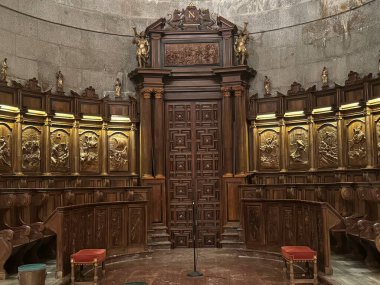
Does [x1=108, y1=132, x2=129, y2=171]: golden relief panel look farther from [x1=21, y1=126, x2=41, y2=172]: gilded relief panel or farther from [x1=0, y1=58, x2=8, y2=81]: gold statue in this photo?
[x1=0, y1=58, x2=8, y2=81]: gold statue

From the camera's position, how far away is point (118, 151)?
1280 cm

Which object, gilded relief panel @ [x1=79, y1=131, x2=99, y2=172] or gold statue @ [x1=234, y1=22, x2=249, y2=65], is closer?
gilded relief panel @ [x1=79, y1=131, x2=99, y2=172]

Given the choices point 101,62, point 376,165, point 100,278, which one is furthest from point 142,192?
point 376,165

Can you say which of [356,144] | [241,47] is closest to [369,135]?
[356,144]

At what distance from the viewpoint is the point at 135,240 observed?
10.7 m

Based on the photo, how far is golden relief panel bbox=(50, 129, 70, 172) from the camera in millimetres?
11784

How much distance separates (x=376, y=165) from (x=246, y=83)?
4.11m

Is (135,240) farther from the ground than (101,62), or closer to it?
closer to it

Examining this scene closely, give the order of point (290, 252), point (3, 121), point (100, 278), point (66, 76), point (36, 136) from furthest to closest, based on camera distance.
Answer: point (66, 76), point (36, 136), point (3, 121), point (100, 278), point (290, 252)

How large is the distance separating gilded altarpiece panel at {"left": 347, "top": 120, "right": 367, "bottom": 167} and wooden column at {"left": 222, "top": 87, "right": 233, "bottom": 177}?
2.98 meters

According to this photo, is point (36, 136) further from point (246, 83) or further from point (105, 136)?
point (246, 83)

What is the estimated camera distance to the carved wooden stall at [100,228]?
26.4 ft

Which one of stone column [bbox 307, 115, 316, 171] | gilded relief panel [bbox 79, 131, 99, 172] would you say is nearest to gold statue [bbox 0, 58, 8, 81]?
gilded relief panel [bbox 79, 131, 99, 172]

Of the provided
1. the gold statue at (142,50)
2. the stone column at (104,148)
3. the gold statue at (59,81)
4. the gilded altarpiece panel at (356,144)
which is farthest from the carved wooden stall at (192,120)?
the gilded altarpiece panel at (356,144)
